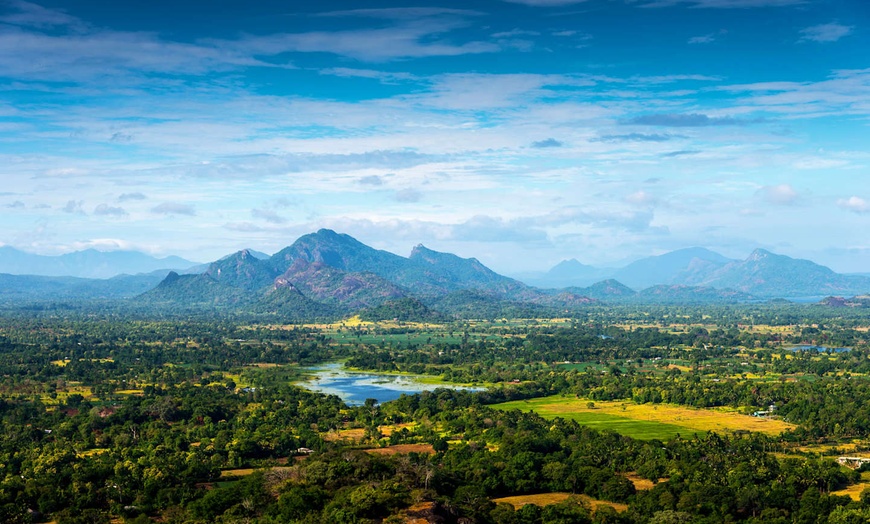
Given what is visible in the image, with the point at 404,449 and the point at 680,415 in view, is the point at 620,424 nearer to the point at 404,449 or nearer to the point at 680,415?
the point at 680,415

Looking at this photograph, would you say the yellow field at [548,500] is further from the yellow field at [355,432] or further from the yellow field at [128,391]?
the yellow field at [128,391]

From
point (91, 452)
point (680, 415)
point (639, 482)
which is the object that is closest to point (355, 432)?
point (91, 452)

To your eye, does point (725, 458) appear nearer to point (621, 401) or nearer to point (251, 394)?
point (621, 401)

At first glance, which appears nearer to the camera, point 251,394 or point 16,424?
point 16,424

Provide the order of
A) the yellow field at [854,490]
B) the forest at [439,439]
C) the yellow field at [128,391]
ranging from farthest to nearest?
1. the yellow field at [128,391]
2. the yellow field at [854,490]
3. the forest at [439,439]

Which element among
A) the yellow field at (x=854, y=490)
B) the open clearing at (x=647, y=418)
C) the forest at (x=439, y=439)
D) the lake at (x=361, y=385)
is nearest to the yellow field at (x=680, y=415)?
the open clearing at (x=647, y=418)

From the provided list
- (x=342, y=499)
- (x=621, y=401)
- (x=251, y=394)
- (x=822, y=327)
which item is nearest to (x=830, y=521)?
(x=342, y=499)

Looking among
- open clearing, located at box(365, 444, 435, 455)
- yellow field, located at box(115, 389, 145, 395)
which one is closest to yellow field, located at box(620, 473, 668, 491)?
open clearing, located at box(365, 444, 435, 455)

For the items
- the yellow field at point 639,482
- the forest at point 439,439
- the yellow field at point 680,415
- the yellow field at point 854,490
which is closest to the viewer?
the forest at point 439,439
